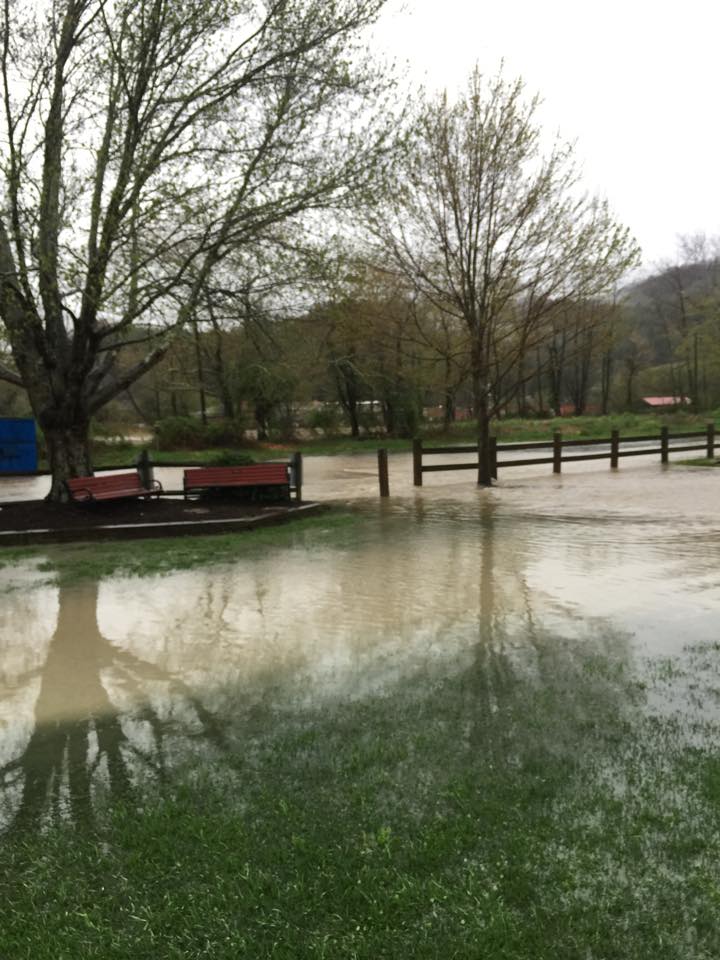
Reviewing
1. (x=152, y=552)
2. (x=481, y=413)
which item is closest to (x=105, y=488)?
(x=152, y=552)

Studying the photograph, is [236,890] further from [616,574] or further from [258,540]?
[258,540]

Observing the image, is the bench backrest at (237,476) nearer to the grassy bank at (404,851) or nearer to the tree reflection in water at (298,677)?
the tree reflection in water at (298,677)

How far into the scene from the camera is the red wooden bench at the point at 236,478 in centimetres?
1559

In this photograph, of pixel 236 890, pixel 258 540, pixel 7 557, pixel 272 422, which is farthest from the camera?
pixel 272 422

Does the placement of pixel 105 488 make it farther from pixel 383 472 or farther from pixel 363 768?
pixel 363 768

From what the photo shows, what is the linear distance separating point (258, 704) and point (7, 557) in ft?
24.7

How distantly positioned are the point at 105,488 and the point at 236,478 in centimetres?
247

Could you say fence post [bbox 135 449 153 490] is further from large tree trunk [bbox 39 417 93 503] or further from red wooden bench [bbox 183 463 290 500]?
large tree trunk [bbox 39 417 93 503]

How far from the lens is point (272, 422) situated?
46344mm

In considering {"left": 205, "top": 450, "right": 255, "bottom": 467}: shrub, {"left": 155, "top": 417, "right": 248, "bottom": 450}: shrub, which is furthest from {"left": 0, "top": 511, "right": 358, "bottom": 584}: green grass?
{"left": 155, "top": 417, "right": 248, "bottom": 450}: shrub

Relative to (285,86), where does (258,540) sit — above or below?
below

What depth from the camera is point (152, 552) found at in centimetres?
1167

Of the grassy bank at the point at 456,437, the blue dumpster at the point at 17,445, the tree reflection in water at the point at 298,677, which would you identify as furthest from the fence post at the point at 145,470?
the grassy bank at the point at 456,437

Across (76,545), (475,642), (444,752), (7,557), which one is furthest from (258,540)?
(444,752)
